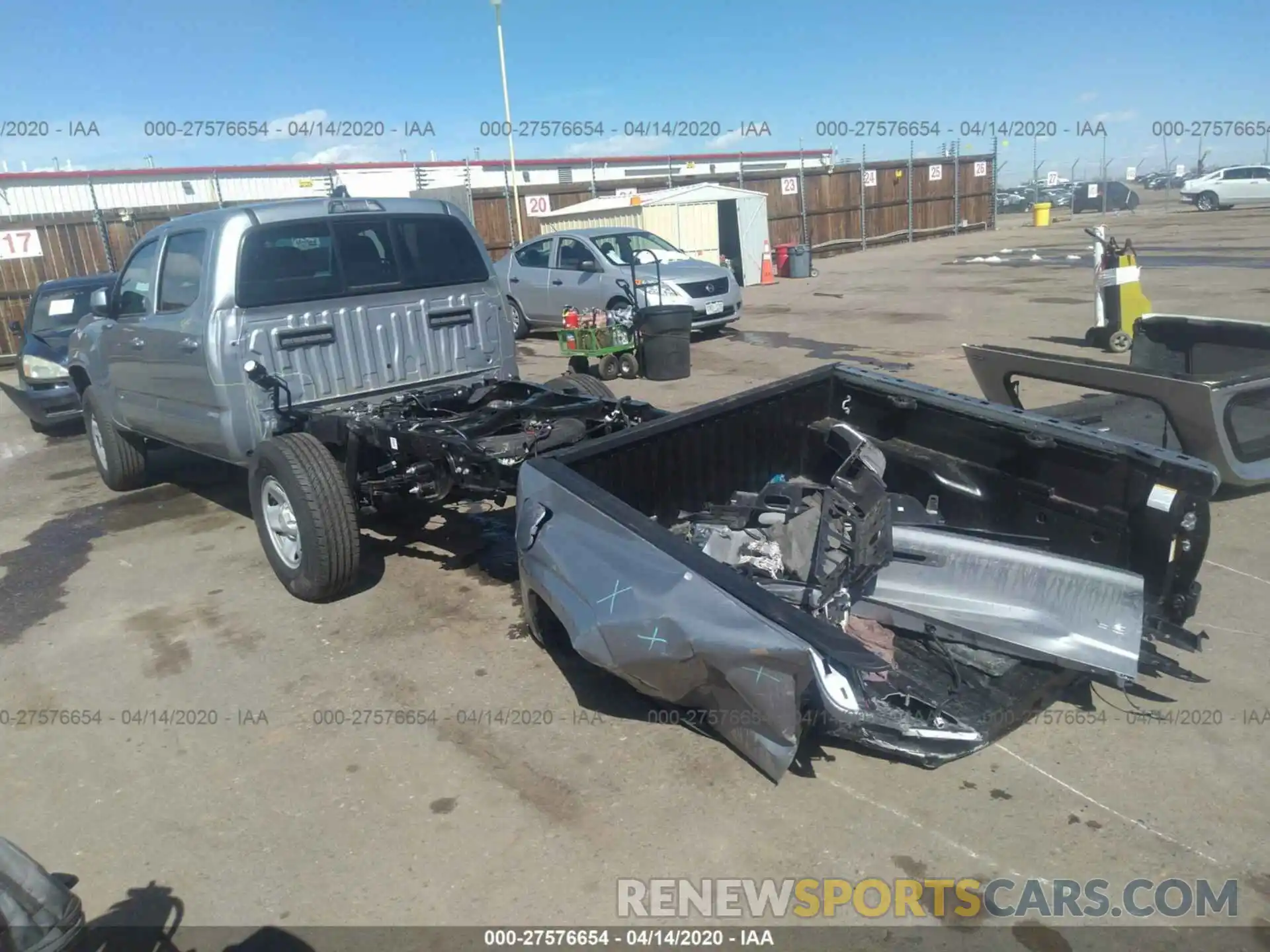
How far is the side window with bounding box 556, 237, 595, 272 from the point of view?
14.1 m

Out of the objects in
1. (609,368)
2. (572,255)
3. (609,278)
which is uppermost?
(572,255)

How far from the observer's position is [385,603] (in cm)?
500

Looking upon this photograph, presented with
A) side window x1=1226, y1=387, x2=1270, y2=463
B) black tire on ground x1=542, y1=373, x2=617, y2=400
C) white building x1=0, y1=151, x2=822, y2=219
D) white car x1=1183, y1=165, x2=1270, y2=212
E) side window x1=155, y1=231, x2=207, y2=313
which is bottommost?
side window x1=1226, y1=387, x2=1270, y2=463

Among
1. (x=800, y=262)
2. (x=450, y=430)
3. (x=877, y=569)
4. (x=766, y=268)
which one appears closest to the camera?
(x=877, y=569)

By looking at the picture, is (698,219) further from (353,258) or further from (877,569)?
(877,569)

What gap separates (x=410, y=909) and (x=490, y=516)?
12.2ft

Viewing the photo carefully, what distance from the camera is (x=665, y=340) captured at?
10703 millimetres

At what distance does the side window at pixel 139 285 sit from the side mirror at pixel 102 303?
2.3 inches

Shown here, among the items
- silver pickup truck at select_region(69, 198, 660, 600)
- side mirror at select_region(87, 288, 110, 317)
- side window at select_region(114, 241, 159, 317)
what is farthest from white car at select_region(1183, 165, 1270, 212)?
side mirror at select_region(87, 288, 110, 317)

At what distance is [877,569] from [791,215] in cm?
2351

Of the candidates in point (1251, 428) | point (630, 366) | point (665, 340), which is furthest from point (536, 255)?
point (1251, 428)

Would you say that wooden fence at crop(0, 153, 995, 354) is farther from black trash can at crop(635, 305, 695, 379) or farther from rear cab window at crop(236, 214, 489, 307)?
rear cab window at crop(236, 214, 489, 307)

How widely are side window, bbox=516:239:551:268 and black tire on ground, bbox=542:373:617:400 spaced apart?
880 cm

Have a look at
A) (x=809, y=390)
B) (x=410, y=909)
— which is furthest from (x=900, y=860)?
(x=809, y=390)
